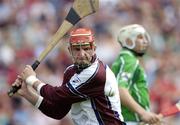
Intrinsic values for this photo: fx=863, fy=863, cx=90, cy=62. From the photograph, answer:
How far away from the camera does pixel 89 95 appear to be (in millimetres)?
8164

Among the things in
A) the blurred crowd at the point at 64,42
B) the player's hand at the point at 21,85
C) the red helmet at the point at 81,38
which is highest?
the red helmet at the point at 81,38

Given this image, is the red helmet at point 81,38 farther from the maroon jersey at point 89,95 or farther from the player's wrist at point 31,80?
the player's wrist at point 31,80

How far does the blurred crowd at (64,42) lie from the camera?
14.7 m

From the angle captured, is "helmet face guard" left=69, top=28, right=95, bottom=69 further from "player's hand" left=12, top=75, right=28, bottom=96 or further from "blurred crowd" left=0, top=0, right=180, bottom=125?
"blurred crowd" left=0, top=0, right=180, bottom=125

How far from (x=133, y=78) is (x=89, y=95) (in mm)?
2100

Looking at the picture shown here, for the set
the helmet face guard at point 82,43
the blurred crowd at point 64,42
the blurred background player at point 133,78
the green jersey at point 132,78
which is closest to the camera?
the helmet face guard at point 82,43

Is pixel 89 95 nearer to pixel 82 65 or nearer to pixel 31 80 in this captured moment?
pixel 82 65

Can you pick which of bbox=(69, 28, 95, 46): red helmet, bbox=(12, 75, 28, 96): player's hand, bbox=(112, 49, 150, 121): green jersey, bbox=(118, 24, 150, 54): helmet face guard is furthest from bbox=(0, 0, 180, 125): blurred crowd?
bbox=(69, 28, 95, 46): red helmet

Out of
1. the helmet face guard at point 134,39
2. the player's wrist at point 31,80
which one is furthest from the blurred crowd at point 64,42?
the player's wrist at point 31,80

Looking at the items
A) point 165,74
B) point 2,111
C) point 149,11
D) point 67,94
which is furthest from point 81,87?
point 149,11

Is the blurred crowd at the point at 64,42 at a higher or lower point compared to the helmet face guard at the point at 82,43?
lower

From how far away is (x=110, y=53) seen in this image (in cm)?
1591

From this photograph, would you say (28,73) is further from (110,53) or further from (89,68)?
(110,53)

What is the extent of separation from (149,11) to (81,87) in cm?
978
